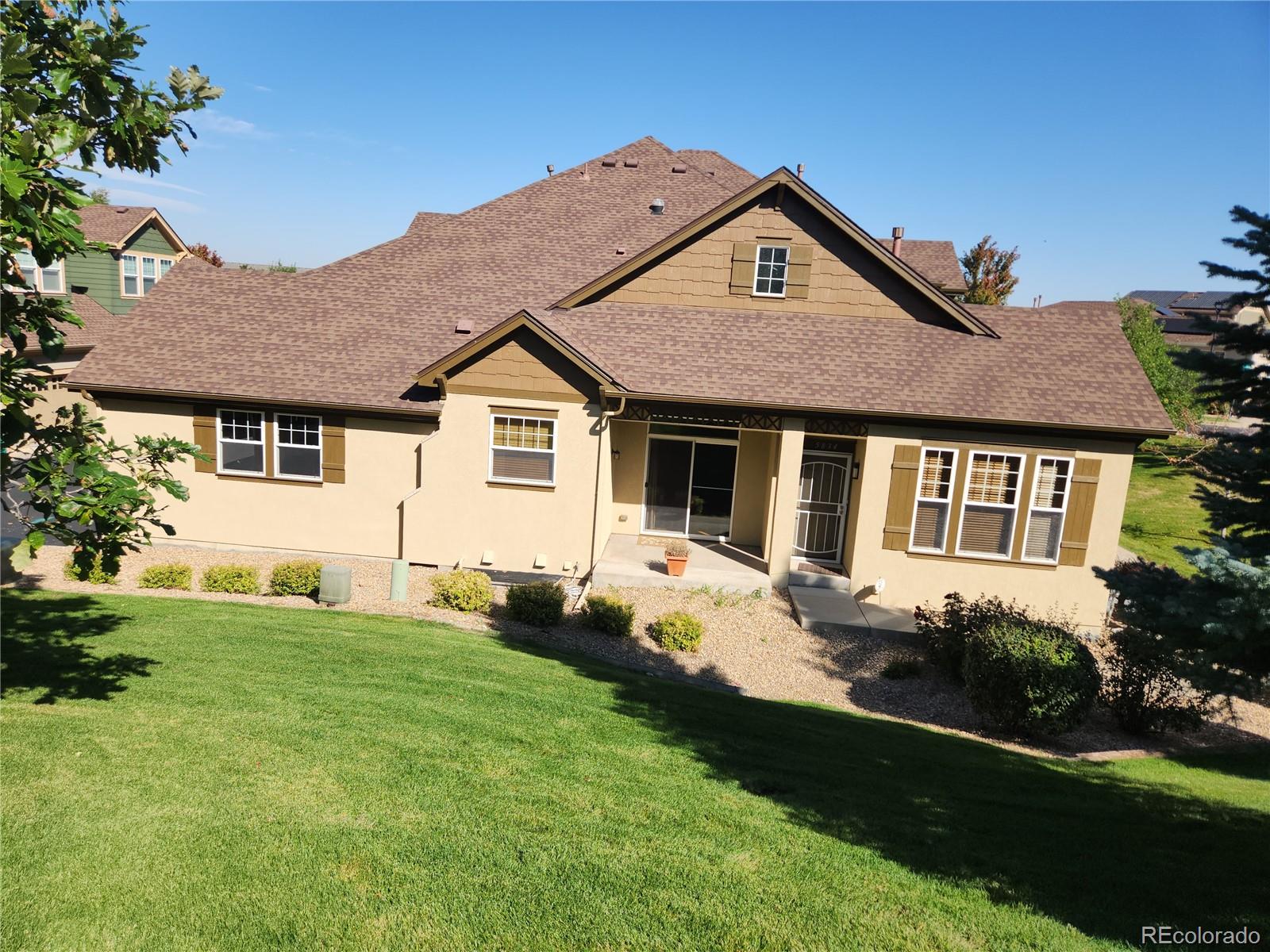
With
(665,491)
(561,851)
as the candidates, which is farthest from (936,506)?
(561,851)

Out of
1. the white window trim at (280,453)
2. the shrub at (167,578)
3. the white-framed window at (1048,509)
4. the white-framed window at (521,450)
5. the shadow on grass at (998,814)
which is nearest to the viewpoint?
the shadow on grass at (998,814)

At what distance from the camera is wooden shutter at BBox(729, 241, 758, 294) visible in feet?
55.8

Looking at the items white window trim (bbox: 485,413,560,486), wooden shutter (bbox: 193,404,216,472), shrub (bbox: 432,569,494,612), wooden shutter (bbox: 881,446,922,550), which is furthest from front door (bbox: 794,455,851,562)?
wooden shutter (bbox: 193,404,216,472)

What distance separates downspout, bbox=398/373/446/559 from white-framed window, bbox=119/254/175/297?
25702mm

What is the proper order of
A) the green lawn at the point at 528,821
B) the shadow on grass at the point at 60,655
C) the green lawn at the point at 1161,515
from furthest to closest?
1. the green lawn at the point at 1161,515
2. the shadow on grass at the point at 60,655
3. the green lawn at the point at 528,821

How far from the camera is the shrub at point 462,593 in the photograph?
13.7 m

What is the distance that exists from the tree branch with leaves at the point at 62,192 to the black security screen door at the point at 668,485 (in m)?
A: 12.2

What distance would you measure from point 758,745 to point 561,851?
3503 mm

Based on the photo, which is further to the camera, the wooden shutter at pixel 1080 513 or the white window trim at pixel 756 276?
the white window trim at pixel 756 276

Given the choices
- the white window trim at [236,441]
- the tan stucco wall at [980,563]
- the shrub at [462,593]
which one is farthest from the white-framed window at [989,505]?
the white window trim at [236,441]

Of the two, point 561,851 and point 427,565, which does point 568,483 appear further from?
point 561,851

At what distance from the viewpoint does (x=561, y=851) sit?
5688 millimetres

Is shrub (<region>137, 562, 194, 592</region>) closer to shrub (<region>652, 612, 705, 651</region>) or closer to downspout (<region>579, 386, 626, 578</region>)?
downspout (<region>579, 386, 626, 578</region>)

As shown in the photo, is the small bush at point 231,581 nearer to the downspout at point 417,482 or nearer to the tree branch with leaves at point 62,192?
the downspout at point 417,482
